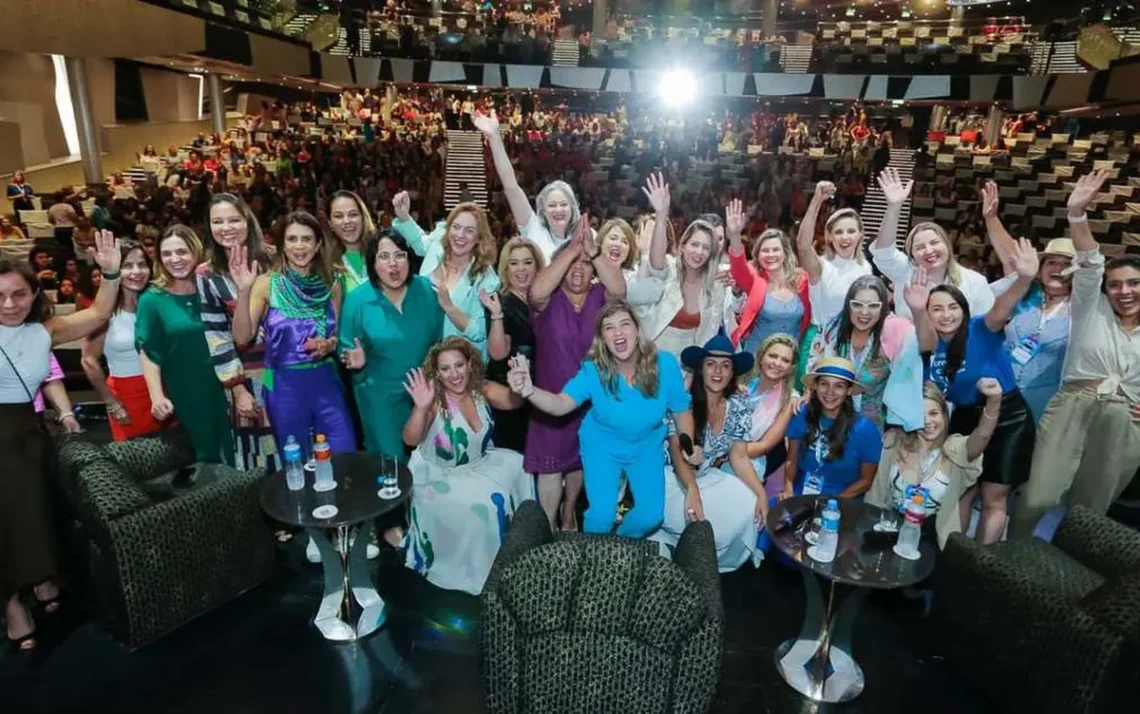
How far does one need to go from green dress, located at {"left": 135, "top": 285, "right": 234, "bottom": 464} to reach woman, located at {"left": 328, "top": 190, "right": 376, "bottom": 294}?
653 millimetres

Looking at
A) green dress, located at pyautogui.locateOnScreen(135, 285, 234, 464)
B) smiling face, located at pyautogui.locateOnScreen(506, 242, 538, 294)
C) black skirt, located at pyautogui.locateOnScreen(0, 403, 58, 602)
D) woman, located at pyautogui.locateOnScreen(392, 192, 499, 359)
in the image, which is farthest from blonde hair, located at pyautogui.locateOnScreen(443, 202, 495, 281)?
black skirt, located at pyautogui.locateOnScreen(0, 403, 58, 602)

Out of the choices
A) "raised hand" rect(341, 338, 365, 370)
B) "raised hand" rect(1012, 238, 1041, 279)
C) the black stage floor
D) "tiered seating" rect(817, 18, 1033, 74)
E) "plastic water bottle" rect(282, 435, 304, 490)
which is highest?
"tiered seating" rect(817, 18, 1033, 74)

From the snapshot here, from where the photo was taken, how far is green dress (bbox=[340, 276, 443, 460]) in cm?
309

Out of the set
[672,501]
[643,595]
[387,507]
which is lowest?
[672,501]

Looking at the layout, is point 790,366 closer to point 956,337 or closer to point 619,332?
point 956,337

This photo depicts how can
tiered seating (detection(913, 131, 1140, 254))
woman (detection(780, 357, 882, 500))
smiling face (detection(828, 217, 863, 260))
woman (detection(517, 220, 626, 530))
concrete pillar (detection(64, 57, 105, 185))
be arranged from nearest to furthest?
woman (detection(780, 357, 882, 500)) < woman (detection(517, 220, 626, 530)) < smiling face (detection(828, 217, 863, 260)) < tiered seating (detection(913, 131, 1140, 254)) < concrete pillar (detection(64, 57, 105, 185))

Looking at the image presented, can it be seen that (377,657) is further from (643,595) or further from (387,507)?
(643,595)

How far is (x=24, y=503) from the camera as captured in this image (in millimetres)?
2607

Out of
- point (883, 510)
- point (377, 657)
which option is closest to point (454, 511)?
point (377, 657)

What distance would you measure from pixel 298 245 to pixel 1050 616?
2.96m

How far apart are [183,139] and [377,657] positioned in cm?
1741

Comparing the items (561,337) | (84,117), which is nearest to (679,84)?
(84,117)

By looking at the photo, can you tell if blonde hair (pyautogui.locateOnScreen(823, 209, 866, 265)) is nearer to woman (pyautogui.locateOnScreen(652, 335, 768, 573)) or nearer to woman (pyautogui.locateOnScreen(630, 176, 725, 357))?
woman (pyautogui.locateOnScreen(630, 176, 725, 357))

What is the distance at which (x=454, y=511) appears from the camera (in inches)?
118
